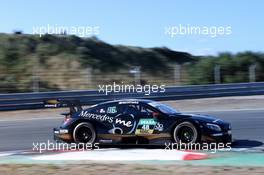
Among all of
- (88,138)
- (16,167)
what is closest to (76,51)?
(88,138)

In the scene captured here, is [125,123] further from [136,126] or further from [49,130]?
[49,130]

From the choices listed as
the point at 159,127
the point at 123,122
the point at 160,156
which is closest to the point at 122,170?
the point at 160,156

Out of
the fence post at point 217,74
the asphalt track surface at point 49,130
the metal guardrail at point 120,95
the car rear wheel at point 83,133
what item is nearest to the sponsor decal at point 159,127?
the car rear wheel at point 83,133

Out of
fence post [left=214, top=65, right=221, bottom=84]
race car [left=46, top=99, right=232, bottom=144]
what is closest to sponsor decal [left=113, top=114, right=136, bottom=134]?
race car [left=46, top=99, right=232, bottom=144]

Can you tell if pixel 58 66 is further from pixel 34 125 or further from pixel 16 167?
pixel 16 167

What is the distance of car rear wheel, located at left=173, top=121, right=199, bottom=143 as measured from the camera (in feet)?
43.0

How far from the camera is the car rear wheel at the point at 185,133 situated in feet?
43.0

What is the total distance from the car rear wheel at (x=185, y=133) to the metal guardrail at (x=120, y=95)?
11.6 m

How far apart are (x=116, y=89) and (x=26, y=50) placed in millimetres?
19499

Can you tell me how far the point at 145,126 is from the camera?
44.3ft

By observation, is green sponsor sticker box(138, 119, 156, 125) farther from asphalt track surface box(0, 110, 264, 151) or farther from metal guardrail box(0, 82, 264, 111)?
metal guardrail box(0, 82, 264, 111)

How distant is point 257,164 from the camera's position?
1062 cm

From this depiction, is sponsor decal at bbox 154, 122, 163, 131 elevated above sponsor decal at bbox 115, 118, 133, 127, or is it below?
below

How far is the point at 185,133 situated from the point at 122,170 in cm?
349
